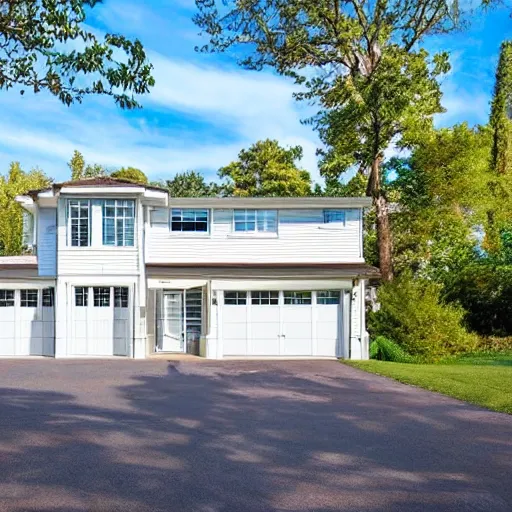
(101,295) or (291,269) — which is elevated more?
(291,269)

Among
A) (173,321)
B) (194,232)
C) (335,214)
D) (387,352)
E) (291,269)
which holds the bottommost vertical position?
(387,352)

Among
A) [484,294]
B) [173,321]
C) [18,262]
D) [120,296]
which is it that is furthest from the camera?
[484,294]

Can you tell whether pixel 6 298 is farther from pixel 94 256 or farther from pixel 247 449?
pixel 247 449

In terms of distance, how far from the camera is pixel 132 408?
1174cm

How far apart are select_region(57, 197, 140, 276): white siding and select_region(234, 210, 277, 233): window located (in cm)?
414

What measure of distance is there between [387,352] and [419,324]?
1.68m

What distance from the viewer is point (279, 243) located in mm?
24344

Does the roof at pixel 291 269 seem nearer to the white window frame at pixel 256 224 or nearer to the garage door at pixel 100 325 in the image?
the white window frame at pixel 256 224

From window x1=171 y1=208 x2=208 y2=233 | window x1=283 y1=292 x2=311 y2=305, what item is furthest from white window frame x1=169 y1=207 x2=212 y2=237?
window x1=283 y1=292 x2=311 y2=305

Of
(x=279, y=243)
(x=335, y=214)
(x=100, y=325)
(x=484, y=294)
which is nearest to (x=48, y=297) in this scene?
(x=100, y=325)

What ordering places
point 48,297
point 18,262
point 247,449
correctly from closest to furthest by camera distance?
1. point 247,449
2. point 48,297
3. point 18,262

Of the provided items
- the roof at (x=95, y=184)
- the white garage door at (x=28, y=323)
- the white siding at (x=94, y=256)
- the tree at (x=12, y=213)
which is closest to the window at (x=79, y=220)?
the white siding at (x=94, y=256)

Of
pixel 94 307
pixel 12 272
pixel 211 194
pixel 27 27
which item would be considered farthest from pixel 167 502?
pixel 211 194

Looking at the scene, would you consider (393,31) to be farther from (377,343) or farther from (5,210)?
(5,210)
